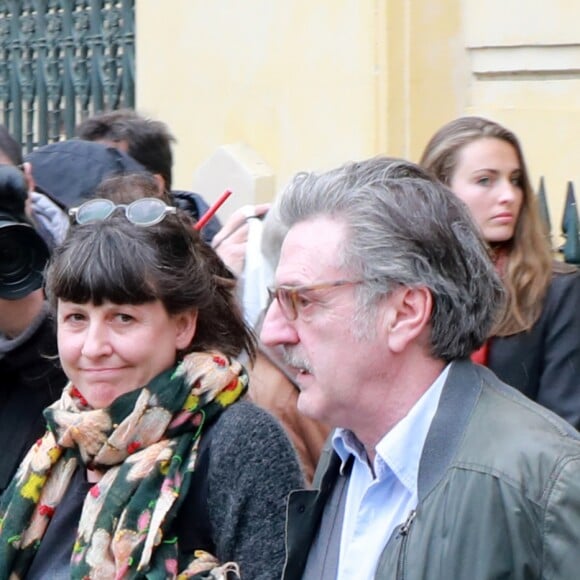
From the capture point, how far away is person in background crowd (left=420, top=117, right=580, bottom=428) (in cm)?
398

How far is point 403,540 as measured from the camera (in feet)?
6.88

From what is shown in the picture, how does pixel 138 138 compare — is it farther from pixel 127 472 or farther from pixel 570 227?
pixel 127 472

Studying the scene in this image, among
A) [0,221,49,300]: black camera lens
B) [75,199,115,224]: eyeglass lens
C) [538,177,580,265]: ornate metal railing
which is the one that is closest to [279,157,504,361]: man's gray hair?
A: [75,199,115,224]: eyeglass lens

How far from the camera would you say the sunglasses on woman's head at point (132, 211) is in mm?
2891

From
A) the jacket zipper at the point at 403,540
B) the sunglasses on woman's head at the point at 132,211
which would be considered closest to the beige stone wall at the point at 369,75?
the sunglasses on woman's head at the point at 132,211

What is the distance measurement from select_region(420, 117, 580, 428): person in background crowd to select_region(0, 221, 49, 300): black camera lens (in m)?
1.24

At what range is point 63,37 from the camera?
7863mm

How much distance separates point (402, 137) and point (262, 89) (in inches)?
28.0

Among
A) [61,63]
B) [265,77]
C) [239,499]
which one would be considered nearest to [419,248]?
[239,499]

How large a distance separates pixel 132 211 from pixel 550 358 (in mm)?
1540

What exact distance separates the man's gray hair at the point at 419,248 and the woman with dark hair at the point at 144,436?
0.55 metres

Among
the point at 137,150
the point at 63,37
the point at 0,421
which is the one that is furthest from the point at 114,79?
the point at 0,421

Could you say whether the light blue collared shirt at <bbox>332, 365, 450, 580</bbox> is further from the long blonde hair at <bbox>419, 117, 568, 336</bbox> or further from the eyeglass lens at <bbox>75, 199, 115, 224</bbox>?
the long blonde hair at <bbox>419, 117, 568, 336</bbox>

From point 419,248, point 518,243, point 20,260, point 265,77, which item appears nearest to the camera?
point 419,248
